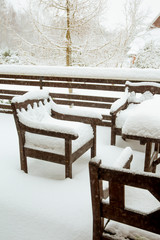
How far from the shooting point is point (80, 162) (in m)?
3.28

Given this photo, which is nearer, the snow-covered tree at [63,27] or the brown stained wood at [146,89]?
the brown stained wood at [146,89]

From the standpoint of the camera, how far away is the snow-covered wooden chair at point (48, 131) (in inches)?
102

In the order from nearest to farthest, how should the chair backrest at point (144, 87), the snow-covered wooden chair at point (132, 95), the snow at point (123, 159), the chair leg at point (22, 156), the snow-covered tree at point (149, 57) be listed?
the snow at point (123, 159)
the chair leg at point (22, 156)
the snow-covered wooden chair at point (132, 95)
the chair backrest at point (144, 87)
the snow-covered tree at point (149, 57)

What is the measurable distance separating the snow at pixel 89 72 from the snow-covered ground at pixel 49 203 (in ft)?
5.24

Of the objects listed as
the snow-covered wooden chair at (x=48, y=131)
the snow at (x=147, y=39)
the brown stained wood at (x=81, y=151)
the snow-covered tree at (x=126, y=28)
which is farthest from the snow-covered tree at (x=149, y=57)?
the brown stained wood at (x=81, y=151)

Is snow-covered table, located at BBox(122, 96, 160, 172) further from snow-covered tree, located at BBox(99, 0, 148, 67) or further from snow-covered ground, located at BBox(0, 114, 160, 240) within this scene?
snow-covered tree, located at BBox(99, 0, 148, 67)

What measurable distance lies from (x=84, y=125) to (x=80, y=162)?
1.84 feet

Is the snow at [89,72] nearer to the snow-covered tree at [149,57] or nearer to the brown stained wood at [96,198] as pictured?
the brown stained wood at [96,198]

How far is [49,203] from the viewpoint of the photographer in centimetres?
232

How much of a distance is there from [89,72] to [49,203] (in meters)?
2.94

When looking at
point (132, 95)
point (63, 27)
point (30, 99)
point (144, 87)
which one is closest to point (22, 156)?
point (30, 99)

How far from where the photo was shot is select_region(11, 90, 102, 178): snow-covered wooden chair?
2588 millimetres

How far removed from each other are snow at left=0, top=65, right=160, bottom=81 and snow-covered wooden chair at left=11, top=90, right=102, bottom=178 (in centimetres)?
154

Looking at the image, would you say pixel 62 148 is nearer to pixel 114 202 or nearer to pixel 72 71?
pixel 114 202
